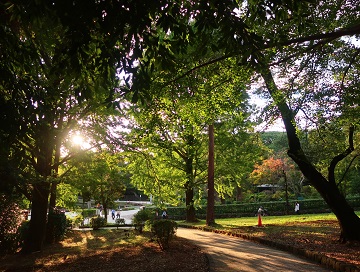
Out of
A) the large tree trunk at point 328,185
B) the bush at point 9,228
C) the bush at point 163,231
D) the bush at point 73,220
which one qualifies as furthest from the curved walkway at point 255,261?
the bush at point 73,220

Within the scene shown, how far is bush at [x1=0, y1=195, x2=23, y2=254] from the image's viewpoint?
12294 mm

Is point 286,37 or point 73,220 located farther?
point 73,220

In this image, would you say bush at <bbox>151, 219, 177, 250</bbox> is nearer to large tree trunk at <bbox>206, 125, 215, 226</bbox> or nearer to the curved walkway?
the curved walkway

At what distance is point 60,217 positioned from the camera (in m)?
15.4

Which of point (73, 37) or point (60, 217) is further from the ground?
point (73, 37)

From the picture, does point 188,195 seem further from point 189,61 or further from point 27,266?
point 189,61

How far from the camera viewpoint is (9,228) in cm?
1267

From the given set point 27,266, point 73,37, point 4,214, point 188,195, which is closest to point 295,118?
point 73,37

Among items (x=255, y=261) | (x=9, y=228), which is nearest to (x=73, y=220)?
(x=9, y=228)

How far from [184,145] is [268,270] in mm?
14982

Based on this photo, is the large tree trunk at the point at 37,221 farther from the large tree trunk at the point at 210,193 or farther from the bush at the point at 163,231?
the large tree trunk at the point at 210,193

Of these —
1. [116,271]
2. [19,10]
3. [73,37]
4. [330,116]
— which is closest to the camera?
[73,37]

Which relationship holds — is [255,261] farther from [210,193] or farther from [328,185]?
[210,193]

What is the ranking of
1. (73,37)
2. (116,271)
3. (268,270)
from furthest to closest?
1. (116,271)
2. (268,270)
3. (73,37)
